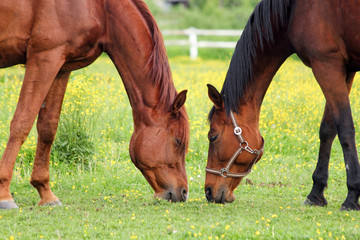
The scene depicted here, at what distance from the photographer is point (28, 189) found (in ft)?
19.3

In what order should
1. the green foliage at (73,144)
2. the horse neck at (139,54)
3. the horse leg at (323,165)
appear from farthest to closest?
the green foliage at (73,144) → the horse leg at (323,165) → the horse neck at (139,54)

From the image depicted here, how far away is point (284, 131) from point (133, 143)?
358cm

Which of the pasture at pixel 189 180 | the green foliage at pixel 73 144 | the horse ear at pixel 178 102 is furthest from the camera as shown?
the green foliage at pixel 73 144

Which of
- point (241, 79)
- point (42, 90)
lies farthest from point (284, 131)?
point (42, 90)

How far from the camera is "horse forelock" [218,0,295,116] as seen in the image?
465cm

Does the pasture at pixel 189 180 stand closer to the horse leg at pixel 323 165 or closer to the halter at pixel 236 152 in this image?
the horse leg at pixel 323 165

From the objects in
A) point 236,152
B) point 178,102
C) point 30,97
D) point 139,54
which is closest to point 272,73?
point 236,152

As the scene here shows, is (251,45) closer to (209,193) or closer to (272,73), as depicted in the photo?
(272,73)

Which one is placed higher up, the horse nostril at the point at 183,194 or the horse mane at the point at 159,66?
the horse mane at the point at 159,66

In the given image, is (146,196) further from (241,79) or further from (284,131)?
(284,131)

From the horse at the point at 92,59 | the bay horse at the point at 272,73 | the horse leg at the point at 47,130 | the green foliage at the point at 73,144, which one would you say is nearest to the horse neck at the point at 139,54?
the horse at the point at 92,59

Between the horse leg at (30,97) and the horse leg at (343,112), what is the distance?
2.32 metres

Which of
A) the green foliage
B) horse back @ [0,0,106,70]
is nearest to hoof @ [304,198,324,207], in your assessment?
horse back @ [0,0,106,70]

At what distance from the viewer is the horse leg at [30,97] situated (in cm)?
456
